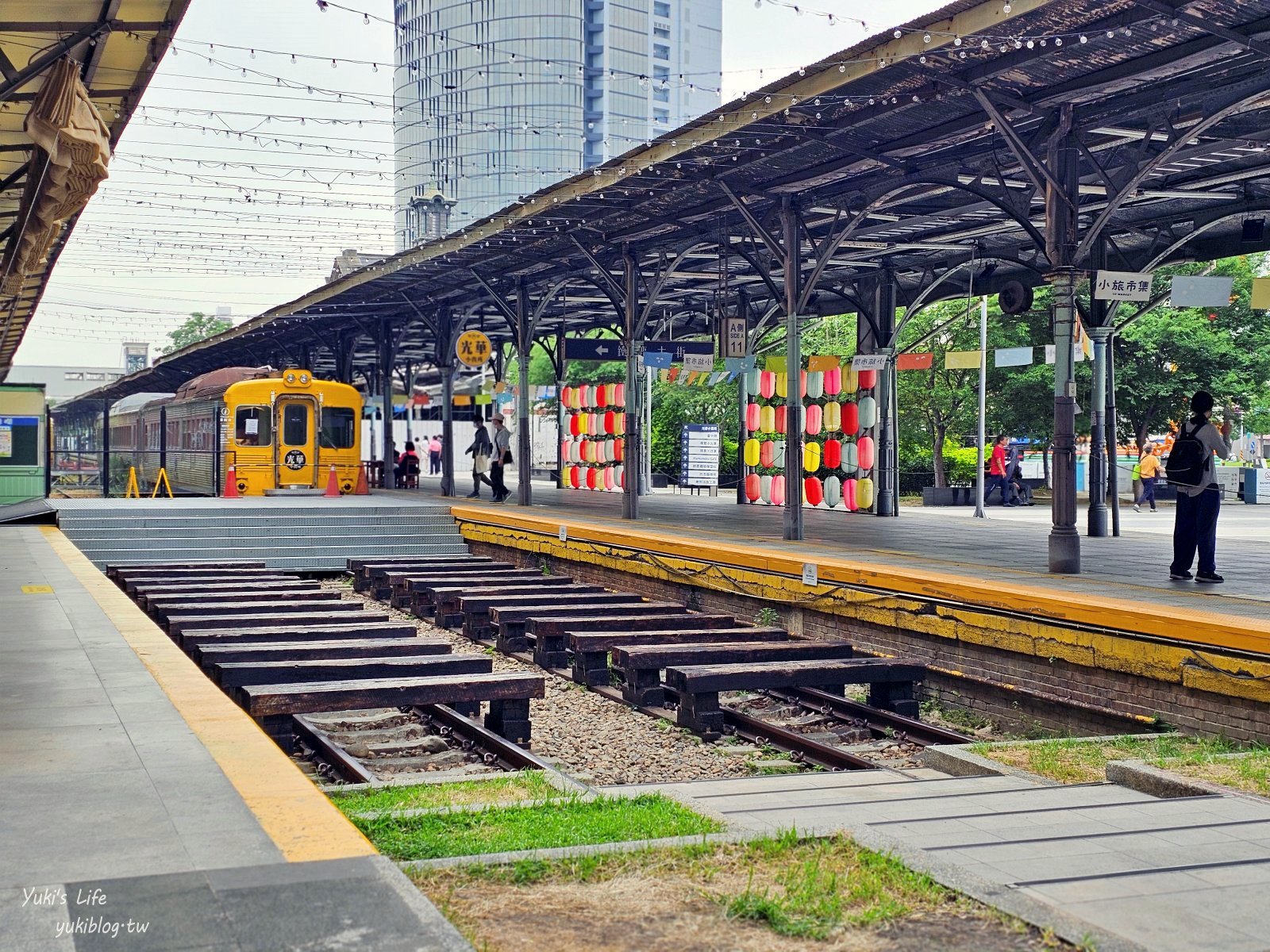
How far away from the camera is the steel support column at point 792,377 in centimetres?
1448

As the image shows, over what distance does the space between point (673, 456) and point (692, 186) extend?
72.0 feet

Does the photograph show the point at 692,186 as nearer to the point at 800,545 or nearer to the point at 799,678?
the point at 800,545

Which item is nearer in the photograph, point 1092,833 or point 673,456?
point 1092,833

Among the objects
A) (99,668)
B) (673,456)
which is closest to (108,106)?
(99,668)

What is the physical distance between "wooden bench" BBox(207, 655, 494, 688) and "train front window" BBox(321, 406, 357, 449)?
1533 centimetres

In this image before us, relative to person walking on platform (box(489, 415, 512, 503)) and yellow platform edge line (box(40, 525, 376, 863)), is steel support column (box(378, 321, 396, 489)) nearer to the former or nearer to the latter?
person walking on platform (box(489, 415, 512, 503))

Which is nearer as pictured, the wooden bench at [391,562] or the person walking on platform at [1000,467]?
the wooden bench at [391,562]

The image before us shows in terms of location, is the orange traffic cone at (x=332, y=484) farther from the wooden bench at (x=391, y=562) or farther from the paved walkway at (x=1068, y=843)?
the paved walkway at (x=1068, y=843)

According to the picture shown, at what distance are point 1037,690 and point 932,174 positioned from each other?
5.79 metres

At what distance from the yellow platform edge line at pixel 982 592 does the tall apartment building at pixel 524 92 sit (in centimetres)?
418

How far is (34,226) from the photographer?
35.9ft

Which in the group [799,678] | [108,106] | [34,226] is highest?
[108,106]

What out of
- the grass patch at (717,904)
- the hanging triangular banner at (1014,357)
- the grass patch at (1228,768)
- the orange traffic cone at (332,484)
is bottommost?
the grass patch at (1228,768)

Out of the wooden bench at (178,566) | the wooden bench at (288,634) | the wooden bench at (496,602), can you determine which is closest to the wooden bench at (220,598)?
the wooden bench at (496,602)
